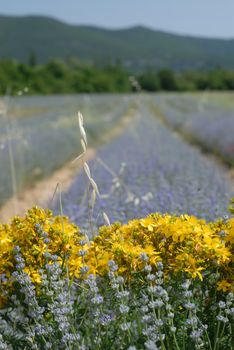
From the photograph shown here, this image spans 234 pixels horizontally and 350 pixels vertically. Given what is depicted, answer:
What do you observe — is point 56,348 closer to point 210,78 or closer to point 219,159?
point 219,159

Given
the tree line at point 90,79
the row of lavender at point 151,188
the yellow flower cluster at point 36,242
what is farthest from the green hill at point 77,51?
the yellow flower cluster at point 36,242

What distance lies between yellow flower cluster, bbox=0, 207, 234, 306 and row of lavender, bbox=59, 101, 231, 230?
171 millimetres

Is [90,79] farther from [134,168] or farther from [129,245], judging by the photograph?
[129,245]

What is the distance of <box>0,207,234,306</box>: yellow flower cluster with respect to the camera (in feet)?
6.82

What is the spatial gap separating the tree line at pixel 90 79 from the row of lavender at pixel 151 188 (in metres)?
32.7

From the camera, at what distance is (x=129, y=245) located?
218 cm

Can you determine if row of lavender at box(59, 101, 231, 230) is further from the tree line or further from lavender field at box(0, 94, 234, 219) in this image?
the tree line

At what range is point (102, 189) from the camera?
6164 mm

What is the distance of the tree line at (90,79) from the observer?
152ft

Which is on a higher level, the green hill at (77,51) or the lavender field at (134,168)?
the lavender field at (134,168)

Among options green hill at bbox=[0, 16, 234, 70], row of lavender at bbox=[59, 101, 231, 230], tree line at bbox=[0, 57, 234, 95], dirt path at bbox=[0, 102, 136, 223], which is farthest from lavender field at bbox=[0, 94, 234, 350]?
green hill at bbox=[0, 16, 234, 70]

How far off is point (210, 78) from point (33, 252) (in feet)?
212

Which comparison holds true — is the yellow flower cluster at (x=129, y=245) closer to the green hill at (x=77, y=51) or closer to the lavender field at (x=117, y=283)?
the lavender field at (x=117, y=283)

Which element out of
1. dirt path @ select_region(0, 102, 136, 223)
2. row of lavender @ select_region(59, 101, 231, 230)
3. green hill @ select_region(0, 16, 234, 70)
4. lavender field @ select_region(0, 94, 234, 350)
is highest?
lavender field @ select_region(0, 94, 234, 350)
